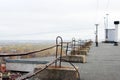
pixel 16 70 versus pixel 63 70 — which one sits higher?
pixel 63 70

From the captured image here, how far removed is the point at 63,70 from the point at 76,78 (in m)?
0.40

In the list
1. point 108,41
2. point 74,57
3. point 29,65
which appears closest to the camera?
point 74,57

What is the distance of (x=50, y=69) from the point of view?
316 inches

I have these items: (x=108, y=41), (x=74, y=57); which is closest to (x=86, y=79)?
(x=74, y=57)

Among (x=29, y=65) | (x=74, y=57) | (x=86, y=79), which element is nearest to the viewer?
(x=86, y=79)

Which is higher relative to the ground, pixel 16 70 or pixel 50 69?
pixel 50 69

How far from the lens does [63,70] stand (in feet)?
26.2

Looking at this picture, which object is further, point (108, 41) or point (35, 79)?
point (108, 41)

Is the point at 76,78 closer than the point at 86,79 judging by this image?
Yes

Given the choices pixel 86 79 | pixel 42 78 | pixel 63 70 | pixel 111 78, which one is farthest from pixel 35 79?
pixel 111 78

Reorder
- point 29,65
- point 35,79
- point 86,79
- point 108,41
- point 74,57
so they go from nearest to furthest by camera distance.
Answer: point 35,79 → point 86,79 → point 74,57 → point 29,65 → point 108,41

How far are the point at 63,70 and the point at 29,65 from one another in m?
9.49

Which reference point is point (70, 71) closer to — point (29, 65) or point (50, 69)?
point (50, 69)

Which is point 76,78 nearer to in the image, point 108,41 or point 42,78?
point 42,78
